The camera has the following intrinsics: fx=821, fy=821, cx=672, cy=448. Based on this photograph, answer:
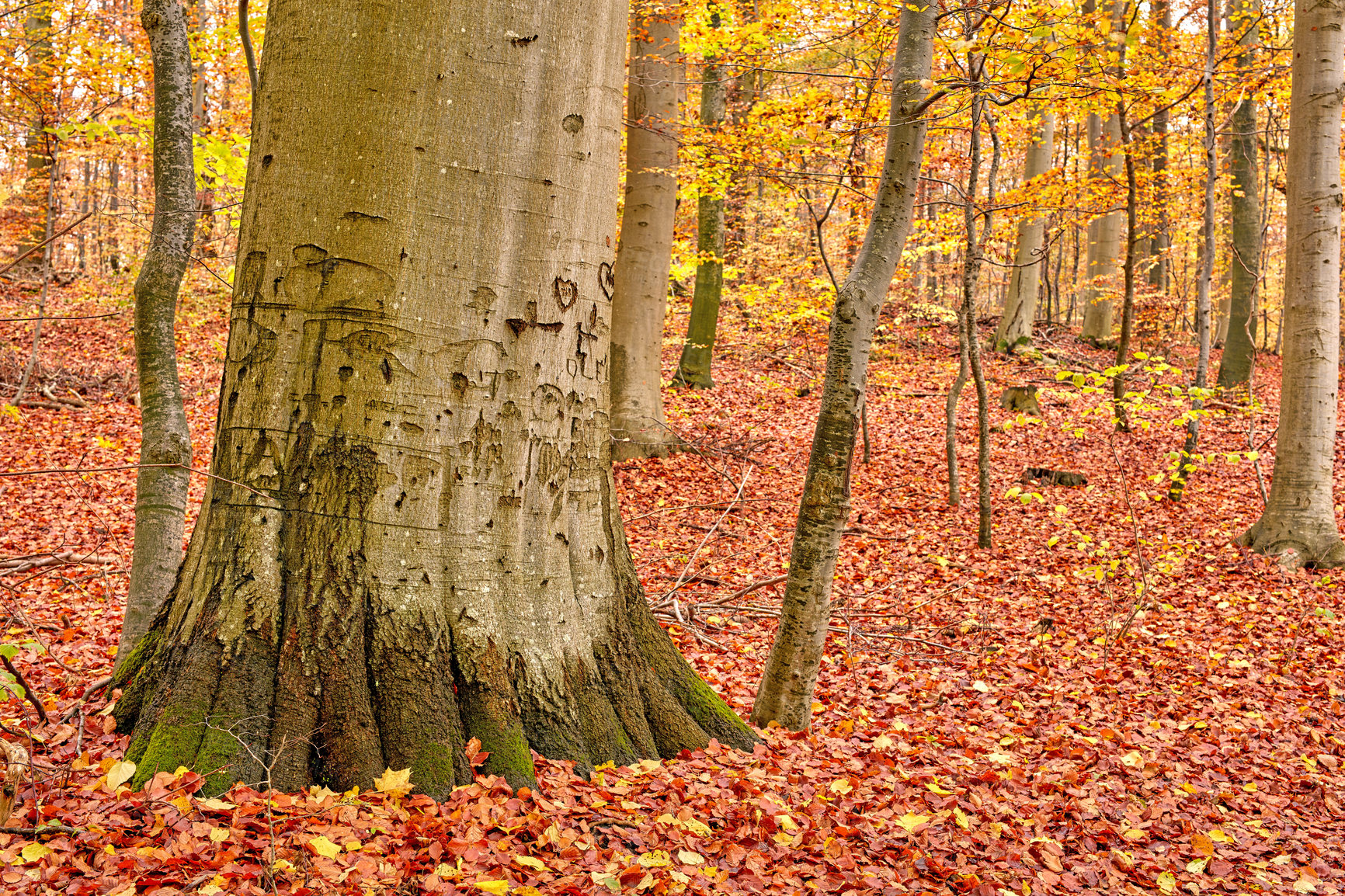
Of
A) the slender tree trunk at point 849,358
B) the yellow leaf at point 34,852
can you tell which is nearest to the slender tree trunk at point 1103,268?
the slender tree trunk at point 849,358

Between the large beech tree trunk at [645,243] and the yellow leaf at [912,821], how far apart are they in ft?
22.9

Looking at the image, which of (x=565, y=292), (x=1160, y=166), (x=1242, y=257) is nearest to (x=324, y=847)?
(x=565, y=292)

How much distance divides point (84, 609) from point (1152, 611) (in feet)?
23.8

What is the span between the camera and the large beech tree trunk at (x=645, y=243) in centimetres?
974

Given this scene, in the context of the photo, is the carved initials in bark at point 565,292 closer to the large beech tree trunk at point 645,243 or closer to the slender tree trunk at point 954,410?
the slender tree trunk at point 954,410

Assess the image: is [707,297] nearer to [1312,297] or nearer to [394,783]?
[1312,297]

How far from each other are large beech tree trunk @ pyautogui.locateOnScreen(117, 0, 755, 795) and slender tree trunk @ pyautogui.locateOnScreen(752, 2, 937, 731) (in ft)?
3.91

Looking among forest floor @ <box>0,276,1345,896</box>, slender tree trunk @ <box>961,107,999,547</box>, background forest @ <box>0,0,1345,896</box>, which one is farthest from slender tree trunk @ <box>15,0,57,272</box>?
slender tree trunk @ <box>961,107,999,547</box>

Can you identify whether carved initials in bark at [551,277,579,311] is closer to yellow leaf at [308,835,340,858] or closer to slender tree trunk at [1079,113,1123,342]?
yellow leaf at [308,835,340,858]

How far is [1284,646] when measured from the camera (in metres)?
5.43

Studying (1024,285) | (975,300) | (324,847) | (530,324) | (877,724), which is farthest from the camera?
(1024,285)

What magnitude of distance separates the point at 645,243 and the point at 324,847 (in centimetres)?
848

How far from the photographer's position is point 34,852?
2.05m

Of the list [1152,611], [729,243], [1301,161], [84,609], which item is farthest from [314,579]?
[729,243]
